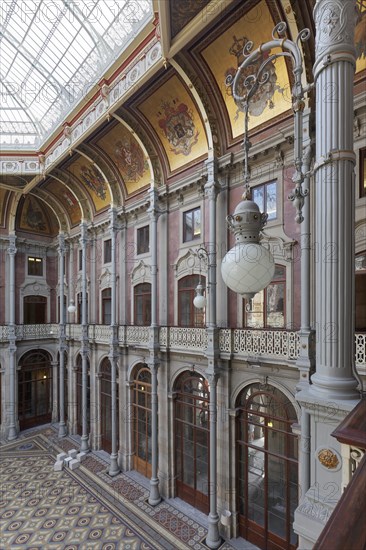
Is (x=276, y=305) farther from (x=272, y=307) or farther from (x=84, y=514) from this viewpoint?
(x=84, y=514)

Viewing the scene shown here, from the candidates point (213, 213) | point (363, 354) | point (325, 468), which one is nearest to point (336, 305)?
point (325, 468)

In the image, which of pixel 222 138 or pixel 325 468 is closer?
pixel 325 468

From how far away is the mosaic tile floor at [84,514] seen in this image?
877 cm

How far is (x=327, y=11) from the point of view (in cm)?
269

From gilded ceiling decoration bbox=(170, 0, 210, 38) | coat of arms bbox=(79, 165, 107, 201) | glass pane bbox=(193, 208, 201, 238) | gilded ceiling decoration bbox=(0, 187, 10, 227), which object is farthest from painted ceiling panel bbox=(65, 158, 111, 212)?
gilded ceiling decoration bbox=(170, 0, 210, 38)

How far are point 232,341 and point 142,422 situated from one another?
628 centimetres

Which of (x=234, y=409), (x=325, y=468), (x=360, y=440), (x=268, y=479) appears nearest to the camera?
(x=360, y=440)

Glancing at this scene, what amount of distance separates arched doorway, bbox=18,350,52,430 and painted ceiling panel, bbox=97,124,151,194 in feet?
38.4

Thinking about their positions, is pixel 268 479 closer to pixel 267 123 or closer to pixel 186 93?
pixel 267 123

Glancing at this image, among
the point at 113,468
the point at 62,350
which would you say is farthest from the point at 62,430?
the point at 113,468

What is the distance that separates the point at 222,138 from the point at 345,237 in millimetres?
7933

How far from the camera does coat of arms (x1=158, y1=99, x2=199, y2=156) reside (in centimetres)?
1004

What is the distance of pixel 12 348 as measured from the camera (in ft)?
54.0

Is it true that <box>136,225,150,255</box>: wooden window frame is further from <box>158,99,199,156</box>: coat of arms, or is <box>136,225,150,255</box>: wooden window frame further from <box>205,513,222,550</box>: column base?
<box>205,513,222,550</box>: column base
